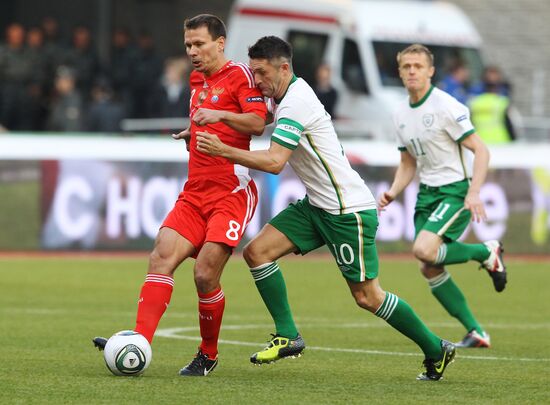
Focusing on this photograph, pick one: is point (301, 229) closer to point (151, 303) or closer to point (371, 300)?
point (371, 300)

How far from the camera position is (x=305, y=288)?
1492 centimetres

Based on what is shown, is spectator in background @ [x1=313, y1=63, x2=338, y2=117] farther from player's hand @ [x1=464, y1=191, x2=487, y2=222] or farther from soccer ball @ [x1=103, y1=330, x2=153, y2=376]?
soccer ball @ [x1=103, y1=330, x2=153, y2=376]

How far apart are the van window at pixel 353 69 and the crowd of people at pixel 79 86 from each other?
2808 mm

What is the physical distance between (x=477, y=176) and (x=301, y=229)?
80.4 inches

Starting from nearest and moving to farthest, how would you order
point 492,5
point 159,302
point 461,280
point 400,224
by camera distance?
1. point 159,302
2. point 461,280
3. point 400,224
4. point 492,5

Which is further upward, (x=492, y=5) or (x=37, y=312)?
(x=492, y=5)

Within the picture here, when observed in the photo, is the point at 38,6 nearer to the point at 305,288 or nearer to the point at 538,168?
the point at 538,168

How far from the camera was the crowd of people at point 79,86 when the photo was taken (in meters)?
22.8

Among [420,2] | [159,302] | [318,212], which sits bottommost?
[159,302]

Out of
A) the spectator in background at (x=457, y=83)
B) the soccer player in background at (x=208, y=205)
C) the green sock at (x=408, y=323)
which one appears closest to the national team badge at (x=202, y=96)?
the soccer player in background at (x=208, y=205)

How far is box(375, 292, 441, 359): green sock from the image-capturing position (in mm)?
8211

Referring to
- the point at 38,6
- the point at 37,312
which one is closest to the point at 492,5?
the point at 38,6

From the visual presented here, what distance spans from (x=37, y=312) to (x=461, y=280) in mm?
5750

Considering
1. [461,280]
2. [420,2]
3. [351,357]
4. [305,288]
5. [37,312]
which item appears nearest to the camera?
[351,357]
